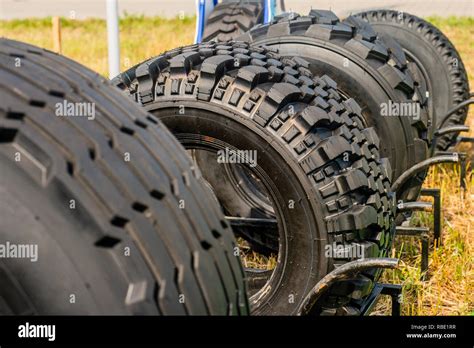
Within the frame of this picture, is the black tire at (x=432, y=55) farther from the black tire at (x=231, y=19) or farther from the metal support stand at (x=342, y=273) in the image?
the metal support stand at (x=342, y=273)

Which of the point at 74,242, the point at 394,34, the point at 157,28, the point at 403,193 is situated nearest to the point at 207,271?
the point at 74,242

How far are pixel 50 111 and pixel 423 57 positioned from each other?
5.87m

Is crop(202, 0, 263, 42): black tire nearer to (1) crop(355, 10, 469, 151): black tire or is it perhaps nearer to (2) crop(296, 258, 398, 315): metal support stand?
(1) crop(355, 10, 469, 151): black tire

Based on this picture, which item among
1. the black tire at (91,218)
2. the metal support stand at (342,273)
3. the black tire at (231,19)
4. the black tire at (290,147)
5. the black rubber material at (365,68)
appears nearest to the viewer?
the black tire at (91,218)

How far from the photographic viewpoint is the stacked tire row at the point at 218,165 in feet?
4.97

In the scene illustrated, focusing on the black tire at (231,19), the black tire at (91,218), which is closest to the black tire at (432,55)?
the black tire at (231,19)

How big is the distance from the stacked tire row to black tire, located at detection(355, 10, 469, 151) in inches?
0.6

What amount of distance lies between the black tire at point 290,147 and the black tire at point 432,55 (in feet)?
12.6

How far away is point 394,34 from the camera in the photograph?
6965 mm

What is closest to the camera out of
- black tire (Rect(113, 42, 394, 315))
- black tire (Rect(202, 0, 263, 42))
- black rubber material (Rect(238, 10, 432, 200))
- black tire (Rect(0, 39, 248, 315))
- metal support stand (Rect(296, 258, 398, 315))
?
black tire (Rect(0, 39, 248, 315))

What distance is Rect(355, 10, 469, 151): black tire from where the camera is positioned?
6988mm

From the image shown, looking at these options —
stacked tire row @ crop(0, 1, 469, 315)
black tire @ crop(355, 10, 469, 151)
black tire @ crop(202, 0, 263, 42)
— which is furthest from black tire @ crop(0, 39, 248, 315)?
black tire @ crop(355, 10, 469, 151)

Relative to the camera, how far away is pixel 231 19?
696 cm
